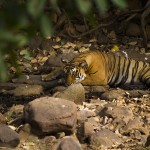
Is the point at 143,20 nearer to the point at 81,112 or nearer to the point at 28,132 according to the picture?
the point at 81,112

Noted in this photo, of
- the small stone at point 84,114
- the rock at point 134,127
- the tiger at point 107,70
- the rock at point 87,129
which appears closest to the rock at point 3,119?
the small stone at point 84,114

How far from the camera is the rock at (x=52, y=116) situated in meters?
4.19

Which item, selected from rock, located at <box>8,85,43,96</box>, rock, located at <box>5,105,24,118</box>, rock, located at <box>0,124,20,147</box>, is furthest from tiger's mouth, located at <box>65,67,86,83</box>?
rock, located at <box>0,124,20,147</box>

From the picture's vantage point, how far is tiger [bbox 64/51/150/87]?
6.92 metres

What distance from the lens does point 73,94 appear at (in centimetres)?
538

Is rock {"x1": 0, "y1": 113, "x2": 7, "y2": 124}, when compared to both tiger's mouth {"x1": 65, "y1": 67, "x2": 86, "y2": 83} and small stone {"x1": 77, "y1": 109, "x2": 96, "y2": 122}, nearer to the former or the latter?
small stone {"x1": 77, "y1": 109, "x2": 96, "y2": 122}

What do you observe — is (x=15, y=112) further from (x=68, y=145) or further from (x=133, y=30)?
(x=133, y=30)

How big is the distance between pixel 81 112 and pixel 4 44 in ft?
14.2

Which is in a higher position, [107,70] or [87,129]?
[107,70]

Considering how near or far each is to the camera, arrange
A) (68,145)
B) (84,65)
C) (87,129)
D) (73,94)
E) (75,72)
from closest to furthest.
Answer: (68,145) → (87,129) → (73,94) → (75,72) → (84,65)

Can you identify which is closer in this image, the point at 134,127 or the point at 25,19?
the point at 25,19

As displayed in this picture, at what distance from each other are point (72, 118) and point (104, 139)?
34 centimetres

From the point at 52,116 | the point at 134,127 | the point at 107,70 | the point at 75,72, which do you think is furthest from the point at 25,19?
the point at 107,70

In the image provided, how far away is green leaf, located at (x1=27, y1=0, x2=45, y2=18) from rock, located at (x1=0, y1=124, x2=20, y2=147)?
3.38 metres
